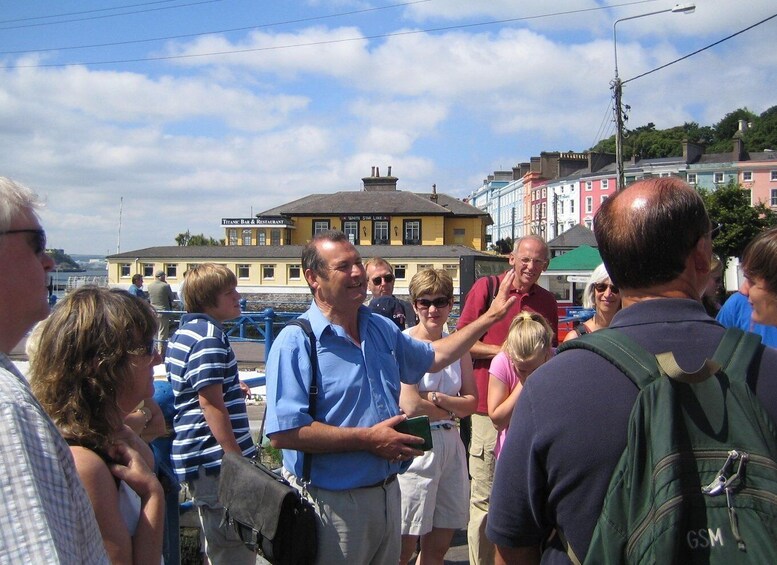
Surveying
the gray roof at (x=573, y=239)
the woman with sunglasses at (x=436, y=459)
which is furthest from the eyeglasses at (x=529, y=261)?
the gray roof at (x=573, y=239)

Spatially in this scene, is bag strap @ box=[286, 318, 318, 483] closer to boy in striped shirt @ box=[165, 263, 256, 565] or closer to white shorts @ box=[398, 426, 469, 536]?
boy in striped shirt @ box=[165, 263, 256, 565]

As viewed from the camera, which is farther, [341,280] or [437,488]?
[437,488]

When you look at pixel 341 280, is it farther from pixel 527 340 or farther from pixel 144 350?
pixel 527 340

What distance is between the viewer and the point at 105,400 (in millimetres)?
2166

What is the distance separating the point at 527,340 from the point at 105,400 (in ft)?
8.90

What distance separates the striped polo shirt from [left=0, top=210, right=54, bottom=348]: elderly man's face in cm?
211

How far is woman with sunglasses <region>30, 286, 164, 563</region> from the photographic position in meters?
2.05

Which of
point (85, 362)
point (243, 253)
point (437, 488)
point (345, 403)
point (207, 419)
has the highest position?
point (243, 253)

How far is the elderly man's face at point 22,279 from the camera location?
140 centimetres

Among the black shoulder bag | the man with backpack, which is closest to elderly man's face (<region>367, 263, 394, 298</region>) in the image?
the black shoulder bag

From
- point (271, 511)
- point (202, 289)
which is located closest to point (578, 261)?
point (202, 289)

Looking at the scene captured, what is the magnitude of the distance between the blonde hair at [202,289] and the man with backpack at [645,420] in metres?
2.47

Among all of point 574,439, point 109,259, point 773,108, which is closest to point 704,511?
point 574,439

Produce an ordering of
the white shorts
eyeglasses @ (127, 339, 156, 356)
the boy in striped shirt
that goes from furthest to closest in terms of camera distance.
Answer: the white shorts, the boy in striped shirt, eyeglasses @ (127, 339, 156, 356)
